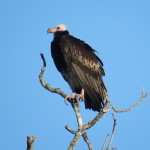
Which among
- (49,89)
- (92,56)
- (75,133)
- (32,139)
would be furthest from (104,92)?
(32,139)

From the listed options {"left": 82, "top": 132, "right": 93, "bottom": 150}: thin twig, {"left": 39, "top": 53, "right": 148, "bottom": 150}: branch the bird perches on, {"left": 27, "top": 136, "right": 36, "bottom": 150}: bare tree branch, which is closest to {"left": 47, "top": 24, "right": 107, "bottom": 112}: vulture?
{"left": 39, "top": 53, "right": 148, "bottom": 150}: branch the bird perches on

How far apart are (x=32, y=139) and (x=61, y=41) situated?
457 cm

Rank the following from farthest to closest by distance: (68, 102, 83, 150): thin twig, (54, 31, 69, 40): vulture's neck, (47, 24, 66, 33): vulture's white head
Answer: (47, 24, 66, 33): vulture's white head → (54, 31, 69, 40): vulture's neck → (68, 102, 83, 150): thin twig

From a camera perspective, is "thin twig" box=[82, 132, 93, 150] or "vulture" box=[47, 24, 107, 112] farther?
"vulture" box=[47, 24, 107, 112]

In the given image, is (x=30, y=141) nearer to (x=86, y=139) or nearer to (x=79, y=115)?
(x=86, y=139)

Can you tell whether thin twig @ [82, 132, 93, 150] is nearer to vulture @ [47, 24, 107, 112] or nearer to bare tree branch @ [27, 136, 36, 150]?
bare tree branch @ [27, 136, 36, 150]

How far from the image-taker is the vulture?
828 cm

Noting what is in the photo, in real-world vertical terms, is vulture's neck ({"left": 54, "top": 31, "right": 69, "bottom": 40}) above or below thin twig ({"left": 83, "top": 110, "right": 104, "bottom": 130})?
above

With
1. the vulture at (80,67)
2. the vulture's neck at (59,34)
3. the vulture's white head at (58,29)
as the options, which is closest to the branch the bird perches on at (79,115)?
the vulture at (80,67)

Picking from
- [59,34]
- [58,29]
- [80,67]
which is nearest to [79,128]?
[80,67]

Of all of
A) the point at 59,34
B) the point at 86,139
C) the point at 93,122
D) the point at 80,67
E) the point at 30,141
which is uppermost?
the point at 59,34

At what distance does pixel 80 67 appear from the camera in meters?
8.78

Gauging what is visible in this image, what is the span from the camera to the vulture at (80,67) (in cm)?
828

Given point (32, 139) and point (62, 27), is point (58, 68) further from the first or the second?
point (32, 139)
